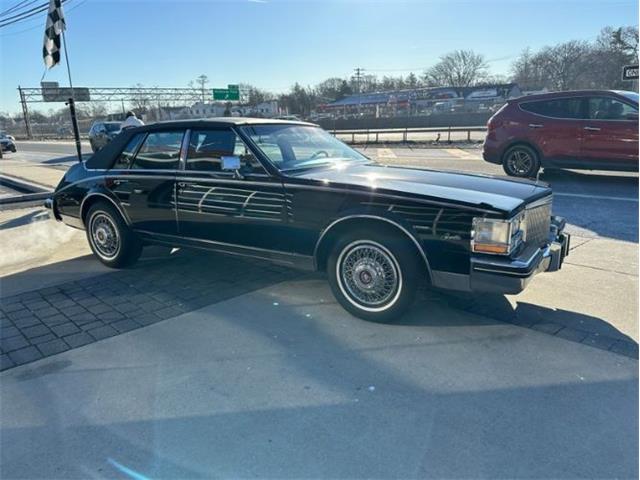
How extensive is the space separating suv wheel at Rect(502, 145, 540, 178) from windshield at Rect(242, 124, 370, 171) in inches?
248

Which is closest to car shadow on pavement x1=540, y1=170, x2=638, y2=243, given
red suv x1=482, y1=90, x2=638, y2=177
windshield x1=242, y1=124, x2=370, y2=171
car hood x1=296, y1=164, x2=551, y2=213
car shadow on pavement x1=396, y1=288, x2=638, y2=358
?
red suv x1=482, y1=90, x2=638, y2=177

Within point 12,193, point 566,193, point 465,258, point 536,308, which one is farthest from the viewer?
point 12,193

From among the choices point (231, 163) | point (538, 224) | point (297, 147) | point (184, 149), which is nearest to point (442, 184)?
point (538, 224)

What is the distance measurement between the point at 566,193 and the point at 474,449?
766 cm

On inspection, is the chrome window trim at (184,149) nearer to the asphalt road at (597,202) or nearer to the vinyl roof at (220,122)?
the vinyl roof at (220,122)

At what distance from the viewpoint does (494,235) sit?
10.5 ft

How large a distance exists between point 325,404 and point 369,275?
123 cm

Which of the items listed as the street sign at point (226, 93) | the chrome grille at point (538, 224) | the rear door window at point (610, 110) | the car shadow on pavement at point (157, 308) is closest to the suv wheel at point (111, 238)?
the car shadow on pavement at point (157, 308)

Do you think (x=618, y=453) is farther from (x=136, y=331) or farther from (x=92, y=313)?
(x=92, y=313)

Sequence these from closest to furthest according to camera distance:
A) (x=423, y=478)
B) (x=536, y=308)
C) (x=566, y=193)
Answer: (x=423, y=478), (x=536, y=308), (x=566, y=193)

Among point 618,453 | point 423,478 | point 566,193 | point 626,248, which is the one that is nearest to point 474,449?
point 423,478

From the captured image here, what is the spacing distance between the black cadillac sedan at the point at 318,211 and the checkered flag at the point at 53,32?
4535 millimetres

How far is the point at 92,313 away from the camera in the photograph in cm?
414

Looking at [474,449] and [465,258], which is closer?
[474,449]
